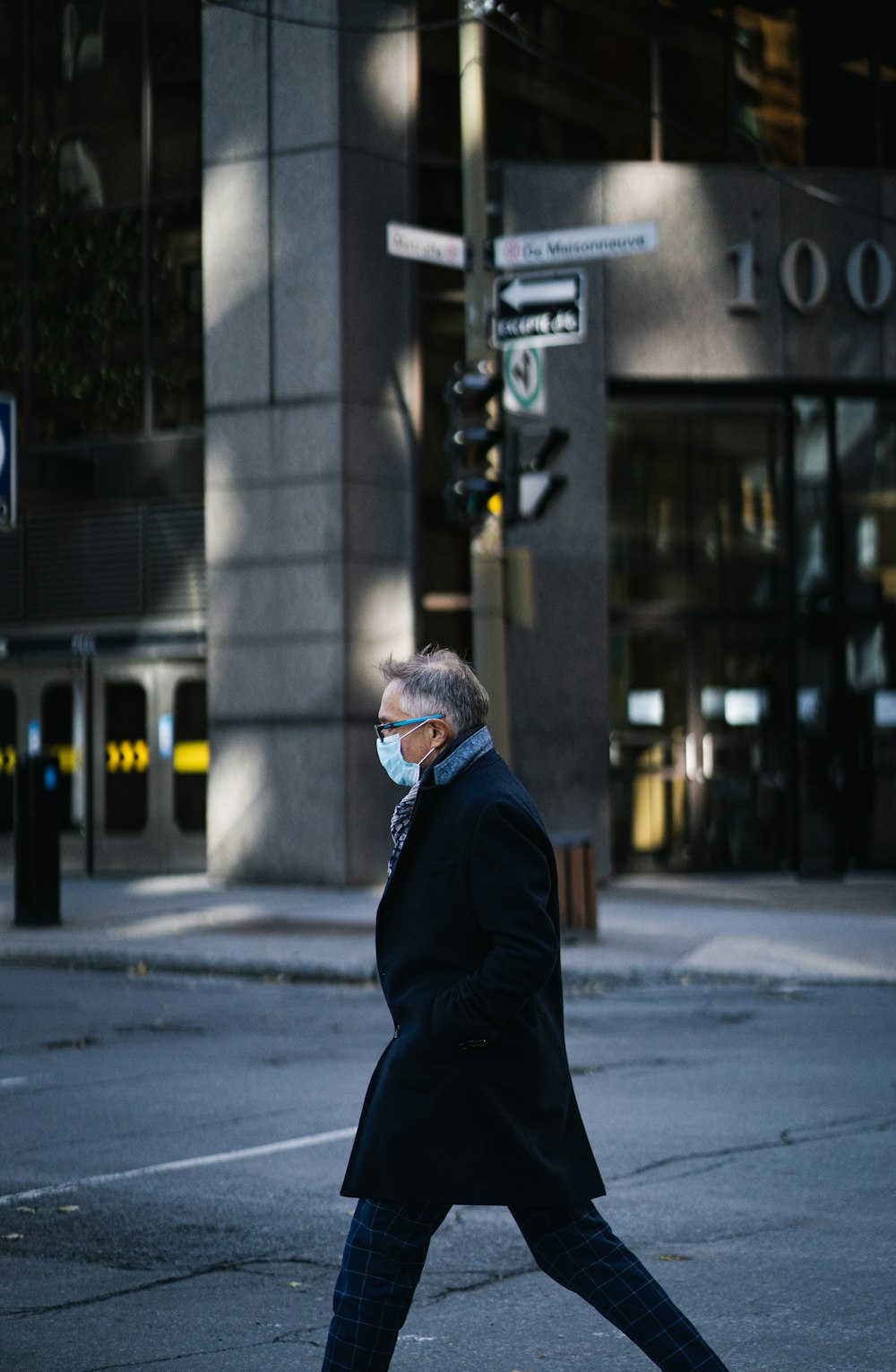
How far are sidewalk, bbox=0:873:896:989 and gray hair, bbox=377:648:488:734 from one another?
974cm

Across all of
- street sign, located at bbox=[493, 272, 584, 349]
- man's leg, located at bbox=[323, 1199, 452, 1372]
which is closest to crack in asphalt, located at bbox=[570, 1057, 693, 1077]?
man's leg, located at bbox=[323, 1199, 452, 1372]

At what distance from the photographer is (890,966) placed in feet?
46.3

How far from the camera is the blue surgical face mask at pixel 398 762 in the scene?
4.49m

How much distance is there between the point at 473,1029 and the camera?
420 centimetres

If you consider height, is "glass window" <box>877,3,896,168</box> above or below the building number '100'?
above

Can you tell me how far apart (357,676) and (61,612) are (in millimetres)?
4281

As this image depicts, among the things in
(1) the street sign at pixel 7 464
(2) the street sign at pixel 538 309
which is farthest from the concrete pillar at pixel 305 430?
(2) the street sign at pixel 538 309

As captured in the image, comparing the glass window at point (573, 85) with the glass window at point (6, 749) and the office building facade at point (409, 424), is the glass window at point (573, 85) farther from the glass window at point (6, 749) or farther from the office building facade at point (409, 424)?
the glass window at point (6, 749)

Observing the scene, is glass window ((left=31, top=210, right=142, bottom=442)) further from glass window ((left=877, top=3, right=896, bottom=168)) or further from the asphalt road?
the asphalt road

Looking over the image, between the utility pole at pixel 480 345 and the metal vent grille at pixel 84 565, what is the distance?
313 inches

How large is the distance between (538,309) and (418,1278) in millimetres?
11543

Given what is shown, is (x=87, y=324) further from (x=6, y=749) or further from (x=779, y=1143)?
(x=779, y=1143)

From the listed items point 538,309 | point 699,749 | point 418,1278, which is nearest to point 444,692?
point 418,1278

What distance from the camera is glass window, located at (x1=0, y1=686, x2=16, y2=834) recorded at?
23.1m
